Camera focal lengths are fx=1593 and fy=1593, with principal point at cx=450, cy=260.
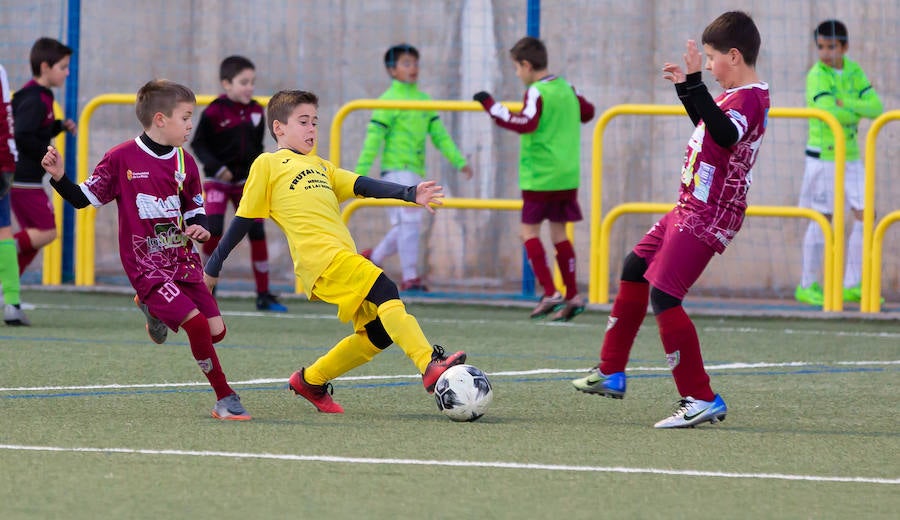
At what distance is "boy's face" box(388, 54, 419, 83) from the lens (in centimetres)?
1270

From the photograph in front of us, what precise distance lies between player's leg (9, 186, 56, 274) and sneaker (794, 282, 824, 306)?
5.59 meters

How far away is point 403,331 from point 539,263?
5.04 m

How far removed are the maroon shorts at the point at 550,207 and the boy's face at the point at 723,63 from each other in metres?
4.95

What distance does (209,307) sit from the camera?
21.1ft

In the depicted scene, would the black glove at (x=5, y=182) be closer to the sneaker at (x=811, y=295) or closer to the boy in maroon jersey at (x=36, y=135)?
the boy in maroon jersey at (x=36, y=135)

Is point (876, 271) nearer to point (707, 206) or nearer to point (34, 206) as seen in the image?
point (707, 206)

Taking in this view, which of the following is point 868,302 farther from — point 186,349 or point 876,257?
point 186,349

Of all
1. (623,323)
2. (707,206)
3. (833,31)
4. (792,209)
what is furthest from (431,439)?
(833,31)

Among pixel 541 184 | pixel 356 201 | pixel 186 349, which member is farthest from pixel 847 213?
pixel 186 349

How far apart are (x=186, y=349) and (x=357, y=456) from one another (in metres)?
3.56

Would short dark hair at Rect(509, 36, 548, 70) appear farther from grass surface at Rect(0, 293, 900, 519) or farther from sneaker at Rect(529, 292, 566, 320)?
grass surface at Rect(0, 293, 900, 519)

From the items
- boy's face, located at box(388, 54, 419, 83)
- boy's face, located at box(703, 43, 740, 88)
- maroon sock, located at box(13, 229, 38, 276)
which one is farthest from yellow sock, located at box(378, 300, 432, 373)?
boy's face, located at box(388, 54, 419, 83)

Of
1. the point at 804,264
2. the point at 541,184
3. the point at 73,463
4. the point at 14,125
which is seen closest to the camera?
the point at 73,463

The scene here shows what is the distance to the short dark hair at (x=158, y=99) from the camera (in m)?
6.47
